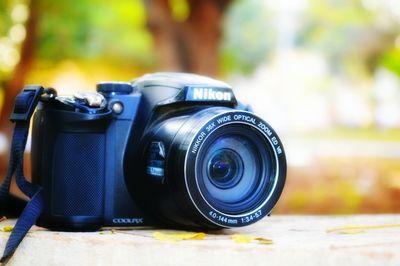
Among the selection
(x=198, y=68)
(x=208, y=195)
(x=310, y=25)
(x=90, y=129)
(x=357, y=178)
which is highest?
(x=310, y=25)

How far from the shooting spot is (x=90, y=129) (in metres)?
1.53

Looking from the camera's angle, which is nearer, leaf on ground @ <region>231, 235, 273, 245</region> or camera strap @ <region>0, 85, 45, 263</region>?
leaf on ground @ <region>231, 235, 273, 245</region>

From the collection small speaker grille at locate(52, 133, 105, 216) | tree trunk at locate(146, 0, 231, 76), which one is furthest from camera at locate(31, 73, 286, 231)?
tree trunk at locate(146, 0, 231, 76)

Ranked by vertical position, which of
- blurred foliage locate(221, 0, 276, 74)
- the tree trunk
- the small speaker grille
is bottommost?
the small speaker grille

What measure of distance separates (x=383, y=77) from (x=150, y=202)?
10784 millimetres

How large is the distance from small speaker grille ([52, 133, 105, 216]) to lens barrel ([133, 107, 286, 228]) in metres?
0.09

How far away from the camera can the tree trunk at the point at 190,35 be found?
15.3 ft

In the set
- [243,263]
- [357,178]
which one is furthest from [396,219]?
[357,178]

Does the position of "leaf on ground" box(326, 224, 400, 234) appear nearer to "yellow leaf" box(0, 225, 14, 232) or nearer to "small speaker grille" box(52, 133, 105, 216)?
"small speaker grille" box(52, 133, 105, 216)

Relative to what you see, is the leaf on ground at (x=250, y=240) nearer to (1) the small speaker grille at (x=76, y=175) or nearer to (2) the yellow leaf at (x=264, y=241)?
(2) the yellow leaf at (x=264, y=241)

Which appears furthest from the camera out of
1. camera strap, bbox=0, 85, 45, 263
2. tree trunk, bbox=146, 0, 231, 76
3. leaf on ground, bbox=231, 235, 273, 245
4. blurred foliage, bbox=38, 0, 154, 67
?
blurred foliage, bbox=38, 0, 154, 67

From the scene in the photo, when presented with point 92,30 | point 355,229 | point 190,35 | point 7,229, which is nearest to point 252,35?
point 92,30

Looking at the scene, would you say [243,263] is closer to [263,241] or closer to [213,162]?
[263,241]

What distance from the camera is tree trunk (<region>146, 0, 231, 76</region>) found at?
467 cm
